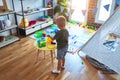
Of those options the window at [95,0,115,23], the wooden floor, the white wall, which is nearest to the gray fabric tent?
the wooden floor

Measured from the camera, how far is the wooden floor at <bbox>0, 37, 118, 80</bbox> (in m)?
2.27

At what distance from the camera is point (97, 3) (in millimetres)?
4250

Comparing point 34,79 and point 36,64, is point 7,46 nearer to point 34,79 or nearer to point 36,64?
point 36,64

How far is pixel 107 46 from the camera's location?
1993 millimetres

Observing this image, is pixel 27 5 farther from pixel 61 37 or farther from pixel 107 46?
pixel 107 46

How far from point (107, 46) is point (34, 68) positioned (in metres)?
1.35

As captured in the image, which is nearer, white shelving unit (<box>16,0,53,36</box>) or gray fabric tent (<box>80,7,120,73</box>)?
gray fabric tent (<box>80,7,120,73</box>)

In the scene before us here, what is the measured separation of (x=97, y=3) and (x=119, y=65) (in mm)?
2864

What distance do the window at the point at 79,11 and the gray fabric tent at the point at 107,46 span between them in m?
2.54

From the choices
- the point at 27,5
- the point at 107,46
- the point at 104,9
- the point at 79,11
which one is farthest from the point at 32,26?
the point at 107,46

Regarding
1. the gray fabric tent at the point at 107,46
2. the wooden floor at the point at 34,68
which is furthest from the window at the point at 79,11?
the gray fabric tent at the point at 107,46

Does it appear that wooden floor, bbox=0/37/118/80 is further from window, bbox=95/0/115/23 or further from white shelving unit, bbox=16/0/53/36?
window, bbox=95/0/115/23

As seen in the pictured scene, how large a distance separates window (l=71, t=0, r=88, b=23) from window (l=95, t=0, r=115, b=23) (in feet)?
1.52

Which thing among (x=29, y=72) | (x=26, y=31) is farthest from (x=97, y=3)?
(x=29, y=72)
